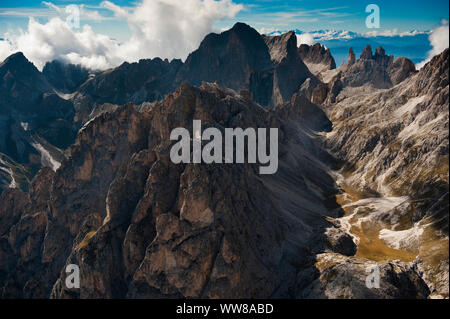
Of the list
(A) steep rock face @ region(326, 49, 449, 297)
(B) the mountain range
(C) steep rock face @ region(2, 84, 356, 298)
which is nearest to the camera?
(C) steep rock face @ region(2, 84, 356, 298)

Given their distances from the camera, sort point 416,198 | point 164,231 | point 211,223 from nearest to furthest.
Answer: point 164,231
point 211,223
point 416,198

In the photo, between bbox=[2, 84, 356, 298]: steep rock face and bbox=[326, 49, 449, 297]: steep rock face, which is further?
bbox=[326, 49, 449, 297]: steep rock face

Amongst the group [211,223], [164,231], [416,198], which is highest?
[211,223]

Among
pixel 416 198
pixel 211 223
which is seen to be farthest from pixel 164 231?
pixel 416 198

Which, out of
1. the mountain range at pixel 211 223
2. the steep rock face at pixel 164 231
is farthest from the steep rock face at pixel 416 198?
the steep rock face at pixel 164 231

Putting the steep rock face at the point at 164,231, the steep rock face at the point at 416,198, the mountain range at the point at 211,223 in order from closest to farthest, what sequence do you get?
1. the steep rock face at the point at 164,231
2. the mountain range at the point at 211,223
3. the steep rock face at the point at 416,198

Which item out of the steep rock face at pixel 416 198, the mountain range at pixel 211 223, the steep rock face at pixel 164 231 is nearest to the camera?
the steep rock face at pixel 164 231

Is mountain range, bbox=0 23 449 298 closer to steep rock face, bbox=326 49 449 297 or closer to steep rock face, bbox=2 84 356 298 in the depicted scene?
steep rock face, bbox=2 84 356 298

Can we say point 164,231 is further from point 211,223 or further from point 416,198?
point 416,198

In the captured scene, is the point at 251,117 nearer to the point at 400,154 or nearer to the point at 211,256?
the point at 400,154

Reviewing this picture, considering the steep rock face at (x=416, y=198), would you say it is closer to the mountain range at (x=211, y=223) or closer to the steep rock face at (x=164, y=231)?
the mountain range at (x=211, y=223)

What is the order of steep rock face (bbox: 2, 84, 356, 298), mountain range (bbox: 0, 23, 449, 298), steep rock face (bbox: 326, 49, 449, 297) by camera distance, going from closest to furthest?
1. steep rock face (bbox: 2, 84, 356, 298)
2. mountain range (bbox: 0, 23, 449, 298)
3. steep rock face (bbox: 326, 49, 449, 297)

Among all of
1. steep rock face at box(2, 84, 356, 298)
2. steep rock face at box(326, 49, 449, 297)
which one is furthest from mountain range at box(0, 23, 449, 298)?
steep rock face at box(326, 49, 449, 297)
